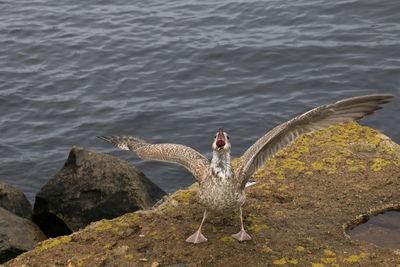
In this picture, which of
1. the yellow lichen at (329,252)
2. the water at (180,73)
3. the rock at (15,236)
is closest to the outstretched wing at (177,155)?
the yellow lichen at (329,252)

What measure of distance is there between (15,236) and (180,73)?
25.4ft

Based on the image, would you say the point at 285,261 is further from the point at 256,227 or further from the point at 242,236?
the point at 256,227

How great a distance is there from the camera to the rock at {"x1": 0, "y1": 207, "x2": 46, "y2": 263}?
6.19m

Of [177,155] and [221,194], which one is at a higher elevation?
[177,155]

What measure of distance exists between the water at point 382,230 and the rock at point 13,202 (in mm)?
4908

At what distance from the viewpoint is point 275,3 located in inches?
665

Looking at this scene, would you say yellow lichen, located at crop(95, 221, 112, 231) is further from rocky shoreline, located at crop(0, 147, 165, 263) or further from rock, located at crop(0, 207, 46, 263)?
rock, located at crop(0, 207, 46, 263)

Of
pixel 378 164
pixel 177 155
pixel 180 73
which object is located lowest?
pixel 378 164

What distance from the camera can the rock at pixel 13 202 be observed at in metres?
7.47

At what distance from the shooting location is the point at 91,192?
23.3ft

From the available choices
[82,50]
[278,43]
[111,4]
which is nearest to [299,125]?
[278,43]

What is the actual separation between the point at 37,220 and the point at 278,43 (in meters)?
8.81

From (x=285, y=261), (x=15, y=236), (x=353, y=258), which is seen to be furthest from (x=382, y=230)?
(x=15, y=236)

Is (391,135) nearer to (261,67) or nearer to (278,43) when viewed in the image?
(261,67)
